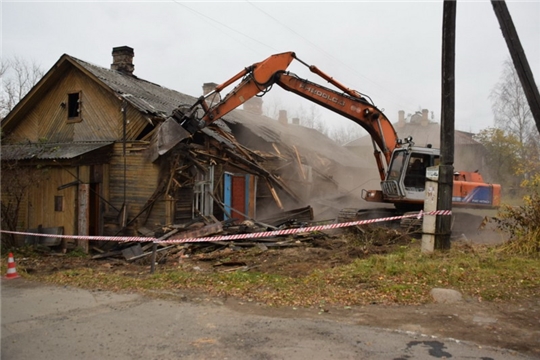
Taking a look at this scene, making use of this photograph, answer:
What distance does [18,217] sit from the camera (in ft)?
48.1

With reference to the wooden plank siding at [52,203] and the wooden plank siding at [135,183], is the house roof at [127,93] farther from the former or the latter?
the wooden plank siding at [135,183]

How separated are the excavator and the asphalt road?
737 cm

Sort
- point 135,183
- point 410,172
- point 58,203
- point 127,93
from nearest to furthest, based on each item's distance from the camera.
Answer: point 410,172 → point 135,183 → point 58,203 → point 127,93

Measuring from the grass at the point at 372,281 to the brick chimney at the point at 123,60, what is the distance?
11608mm

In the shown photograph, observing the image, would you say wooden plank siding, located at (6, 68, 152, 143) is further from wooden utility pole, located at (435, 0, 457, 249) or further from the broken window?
wooden utility pole, located at (435, 0, 457, 249)

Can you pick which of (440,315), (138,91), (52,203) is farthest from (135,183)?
(440,315)

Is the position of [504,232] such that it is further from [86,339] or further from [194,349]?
[86,339]

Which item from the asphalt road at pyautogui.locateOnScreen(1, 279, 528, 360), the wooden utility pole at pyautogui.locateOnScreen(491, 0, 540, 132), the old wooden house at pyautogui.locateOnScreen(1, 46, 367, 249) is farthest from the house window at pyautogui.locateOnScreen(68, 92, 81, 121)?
the wooden utility pole at pyautogui.locateOnScreen(491, 0, 540, 132)

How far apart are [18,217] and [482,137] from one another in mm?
36767

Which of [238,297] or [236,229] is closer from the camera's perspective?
[238,297]

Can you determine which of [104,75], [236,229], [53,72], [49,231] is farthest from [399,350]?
[53,72]

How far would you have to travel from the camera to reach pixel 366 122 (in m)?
12.9

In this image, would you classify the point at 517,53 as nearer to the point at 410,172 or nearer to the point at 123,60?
the point at 410,172

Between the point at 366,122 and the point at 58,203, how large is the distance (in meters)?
10.7
